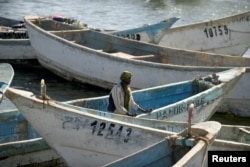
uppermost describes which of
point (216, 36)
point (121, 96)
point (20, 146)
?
point (216, 36)

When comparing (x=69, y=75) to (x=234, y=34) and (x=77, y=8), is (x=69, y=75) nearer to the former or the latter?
(x=234, y=34)

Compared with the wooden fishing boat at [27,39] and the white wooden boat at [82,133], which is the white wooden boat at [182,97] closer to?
the white wooden boat at [82,133]

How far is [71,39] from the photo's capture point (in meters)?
16.0

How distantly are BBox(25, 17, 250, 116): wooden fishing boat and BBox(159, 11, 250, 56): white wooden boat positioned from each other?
78.8 inches

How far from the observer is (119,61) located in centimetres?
1327

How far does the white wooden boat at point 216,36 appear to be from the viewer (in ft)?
53.1

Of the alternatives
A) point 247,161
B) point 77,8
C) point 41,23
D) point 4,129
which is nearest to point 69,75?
point 41,23

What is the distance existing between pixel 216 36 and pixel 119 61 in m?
4.37

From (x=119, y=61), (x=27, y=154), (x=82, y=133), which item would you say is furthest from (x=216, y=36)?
(x=82, y=133)

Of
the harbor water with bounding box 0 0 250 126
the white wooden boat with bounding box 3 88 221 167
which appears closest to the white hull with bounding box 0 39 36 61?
the white wooden boat with bounding box 3 88 221 167

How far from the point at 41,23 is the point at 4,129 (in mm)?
8188

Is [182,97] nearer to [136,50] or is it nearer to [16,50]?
[136,50]

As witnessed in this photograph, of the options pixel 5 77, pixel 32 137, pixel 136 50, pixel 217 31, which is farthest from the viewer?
pixel 217 31

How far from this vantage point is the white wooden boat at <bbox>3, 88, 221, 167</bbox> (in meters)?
7.43
